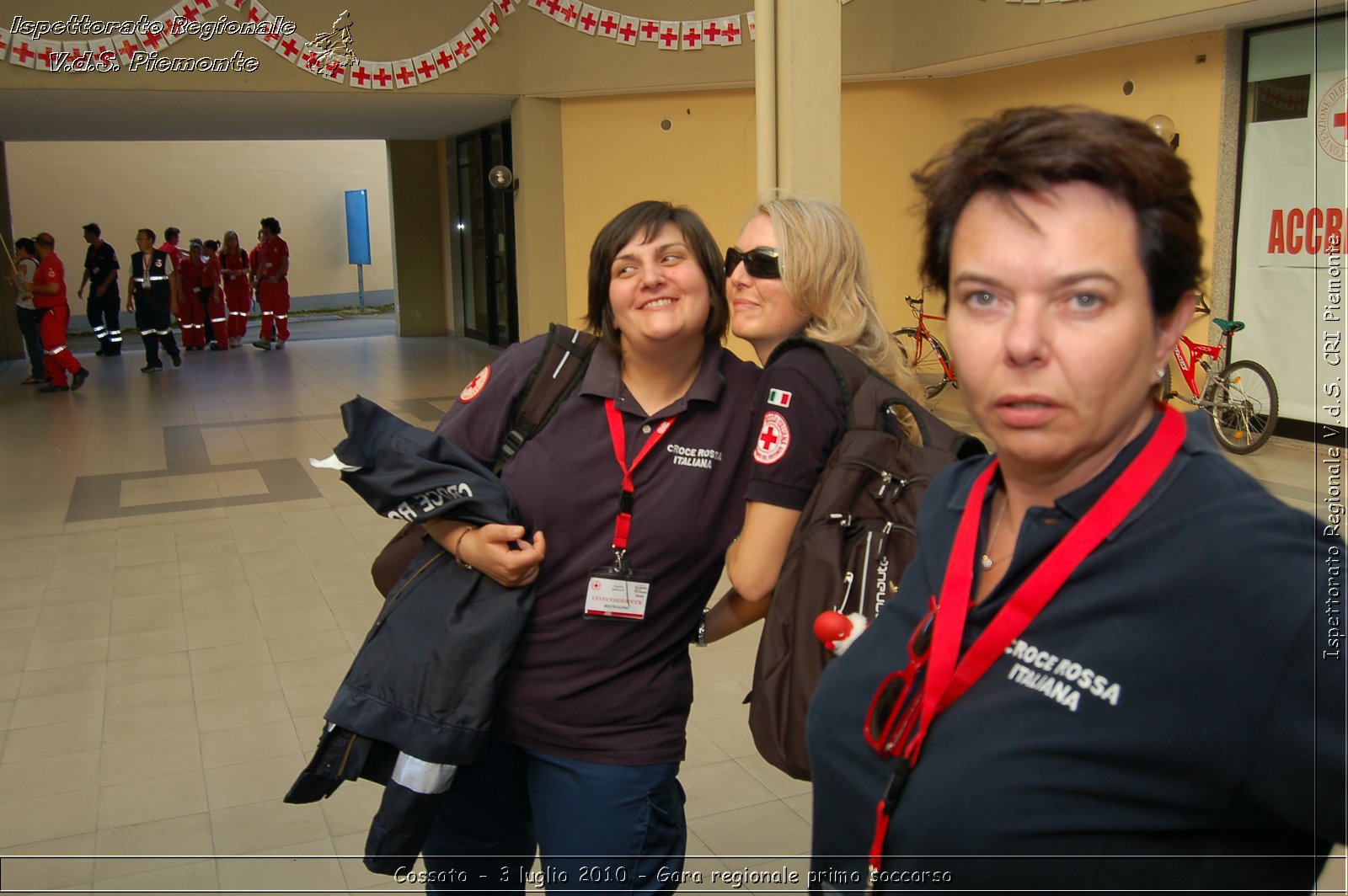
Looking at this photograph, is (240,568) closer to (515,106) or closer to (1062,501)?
(1062,501)

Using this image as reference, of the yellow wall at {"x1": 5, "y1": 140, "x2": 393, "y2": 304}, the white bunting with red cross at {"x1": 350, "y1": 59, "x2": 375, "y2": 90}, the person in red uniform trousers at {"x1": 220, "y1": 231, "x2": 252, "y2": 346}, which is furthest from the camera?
the yellow wall at {"x1": 5, "y1": 140, "x2": 393, "y2": 304}

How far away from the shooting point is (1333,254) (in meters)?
7.80

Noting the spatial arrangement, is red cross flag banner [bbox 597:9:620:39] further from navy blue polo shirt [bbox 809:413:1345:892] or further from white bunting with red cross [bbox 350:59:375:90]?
navy blue polo shirt [bbox 809:413:1345:892]

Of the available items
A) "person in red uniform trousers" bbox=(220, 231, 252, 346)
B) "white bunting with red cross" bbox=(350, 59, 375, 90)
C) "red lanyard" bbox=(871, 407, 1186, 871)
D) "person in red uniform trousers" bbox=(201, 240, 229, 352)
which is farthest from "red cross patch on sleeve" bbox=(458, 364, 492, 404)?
"person in red uniform trousers" bbox=(220, 231, 252, 346)

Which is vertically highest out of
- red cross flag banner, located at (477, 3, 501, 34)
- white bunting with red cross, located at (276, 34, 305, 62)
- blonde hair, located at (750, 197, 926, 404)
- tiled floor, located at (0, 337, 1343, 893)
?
red cross flag banner, located at (477, 3, 501, 34)

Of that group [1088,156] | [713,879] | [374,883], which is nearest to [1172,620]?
[1088,156]

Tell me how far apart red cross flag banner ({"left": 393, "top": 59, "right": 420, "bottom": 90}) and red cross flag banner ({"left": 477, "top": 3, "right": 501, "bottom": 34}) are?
0.86 m

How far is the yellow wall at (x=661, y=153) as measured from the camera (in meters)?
11.8

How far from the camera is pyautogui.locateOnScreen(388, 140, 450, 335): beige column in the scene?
17625mm

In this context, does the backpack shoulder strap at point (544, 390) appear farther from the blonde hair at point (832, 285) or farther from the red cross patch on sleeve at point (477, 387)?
the blonde hair at point (832, 285)

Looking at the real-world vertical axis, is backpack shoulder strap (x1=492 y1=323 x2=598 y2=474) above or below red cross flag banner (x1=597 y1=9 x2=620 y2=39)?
below

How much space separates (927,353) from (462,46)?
5.69 m

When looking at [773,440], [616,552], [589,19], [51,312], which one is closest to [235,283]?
[51,312]

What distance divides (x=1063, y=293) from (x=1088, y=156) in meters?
0.13
